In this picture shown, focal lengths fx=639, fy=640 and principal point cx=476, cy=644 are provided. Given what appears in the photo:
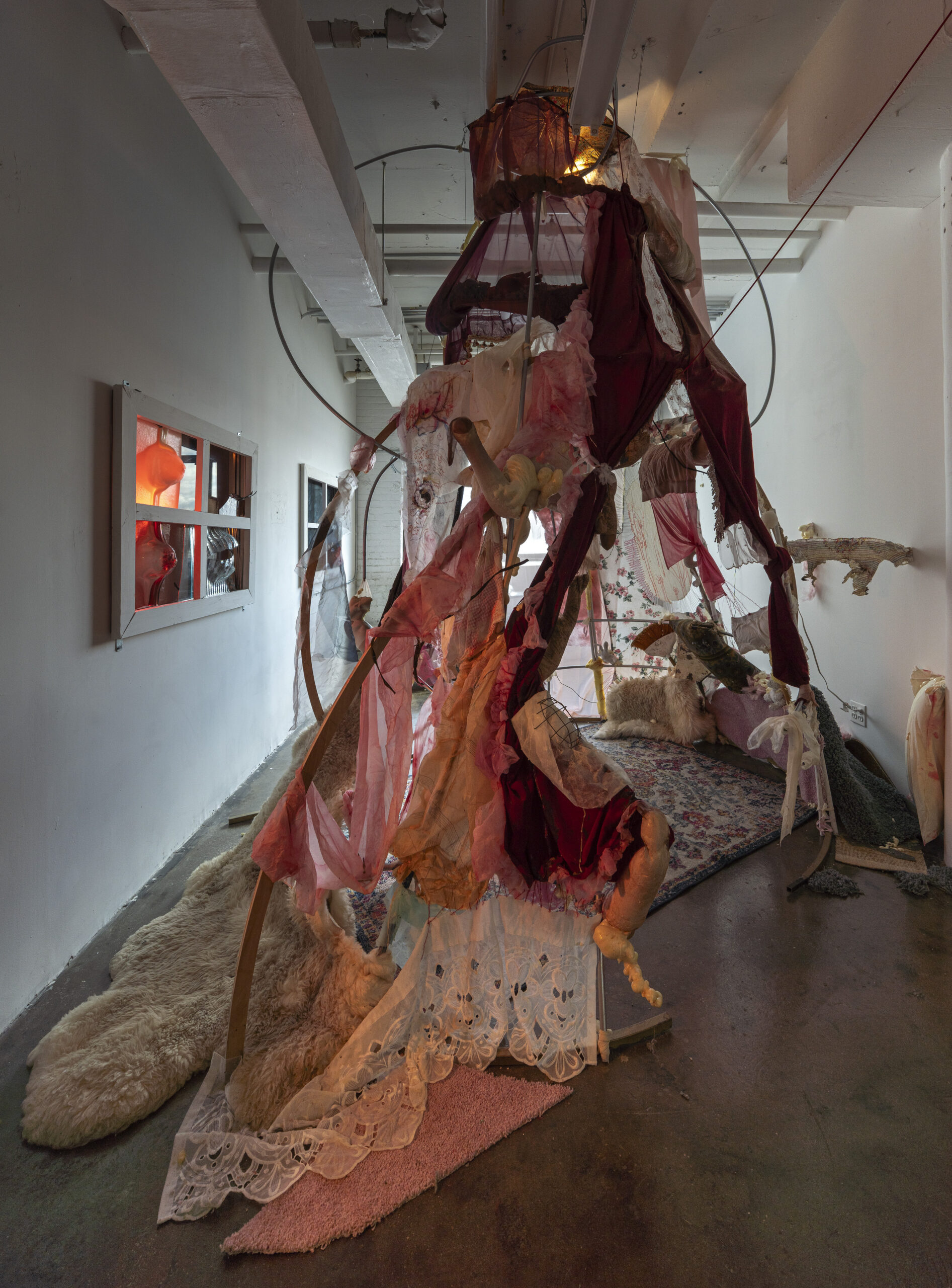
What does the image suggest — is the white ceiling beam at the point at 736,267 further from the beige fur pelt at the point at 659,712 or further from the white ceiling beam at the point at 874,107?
the beige fur pelt at the point at 659,712

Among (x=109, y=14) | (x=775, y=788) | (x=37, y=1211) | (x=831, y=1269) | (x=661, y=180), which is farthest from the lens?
(x=775, y=788)

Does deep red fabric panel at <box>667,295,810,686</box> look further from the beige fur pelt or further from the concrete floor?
the beige fur pelt

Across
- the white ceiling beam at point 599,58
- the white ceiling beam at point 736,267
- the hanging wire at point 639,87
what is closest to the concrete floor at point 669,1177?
the white ceiling beam at point 599,58

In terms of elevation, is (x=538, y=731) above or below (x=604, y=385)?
below

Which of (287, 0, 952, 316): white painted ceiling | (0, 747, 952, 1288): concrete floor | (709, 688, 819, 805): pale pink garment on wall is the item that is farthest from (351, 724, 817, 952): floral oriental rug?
(287, 0, 952, 316): white painted ceiling

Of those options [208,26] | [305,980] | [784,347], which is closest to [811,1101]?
[305,980]

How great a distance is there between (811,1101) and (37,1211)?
184 centimetres

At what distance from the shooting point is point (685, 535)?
108 inches

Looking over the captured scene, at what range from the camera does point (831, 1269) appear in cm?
128

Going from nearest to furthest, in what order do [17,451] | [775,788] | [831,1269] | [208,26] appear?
[831,1269] < [208,26] < [17,451] < [775,788]

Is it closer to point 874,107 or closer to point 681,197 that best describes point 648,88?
point 874,107

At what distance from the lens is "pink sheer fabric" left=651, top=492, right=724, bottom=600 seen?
2680 mm

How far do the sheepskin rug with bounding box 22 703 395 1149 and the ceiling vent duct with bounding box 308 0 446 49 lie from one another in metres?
2.86

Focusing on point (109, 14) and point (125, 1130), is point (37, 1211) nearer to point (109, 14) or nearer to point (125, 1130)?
point (125, 1130)
